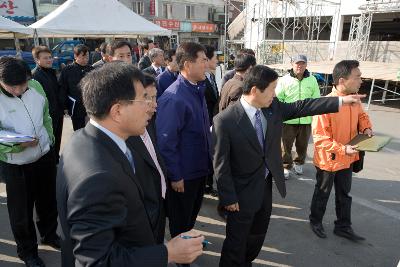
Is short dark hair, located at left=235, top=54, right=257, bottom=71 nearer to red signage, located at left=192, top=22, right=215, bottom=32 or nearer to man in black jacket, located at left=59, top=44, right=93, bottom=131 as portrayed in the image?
man in black jacket, located at left=59, top=44, right=93, bottom=131

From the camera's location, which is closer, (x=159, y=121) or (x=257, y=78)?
(x=257, y=78)

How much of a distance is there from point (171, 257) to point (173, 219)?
65.9 inches

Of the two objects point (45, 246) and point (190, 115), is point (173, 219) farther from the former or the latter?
point (45, 246)

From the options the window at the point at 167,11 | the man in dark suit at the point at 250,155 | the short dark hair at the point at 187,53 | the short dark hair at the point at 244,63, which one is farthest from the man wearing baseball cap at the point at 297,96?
the window at the point at 167,11

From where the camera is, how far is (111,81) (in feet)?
4.22

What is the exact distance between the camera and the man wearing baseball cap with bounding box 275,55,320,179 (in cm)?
475

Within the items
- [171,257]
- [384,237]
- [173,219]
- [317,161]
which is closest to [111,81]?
[171,257]

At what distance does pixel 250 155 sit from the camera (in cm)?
239

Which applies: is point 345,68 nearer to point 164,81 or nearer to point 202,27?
point 164,81

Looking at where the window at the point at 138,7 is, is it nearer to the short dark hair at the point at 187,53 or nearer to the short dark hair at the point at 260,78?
the short dark hair at the point at 187,53

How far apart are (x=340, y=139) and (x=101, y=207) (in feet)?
8.40

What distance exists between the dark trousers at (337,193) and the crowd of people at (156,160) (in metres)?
0.01

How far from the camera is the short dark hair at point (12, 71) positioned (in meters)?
2.42

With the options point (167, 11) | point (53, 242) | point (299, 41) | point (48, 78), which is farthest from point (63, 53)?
point (167, 11)
